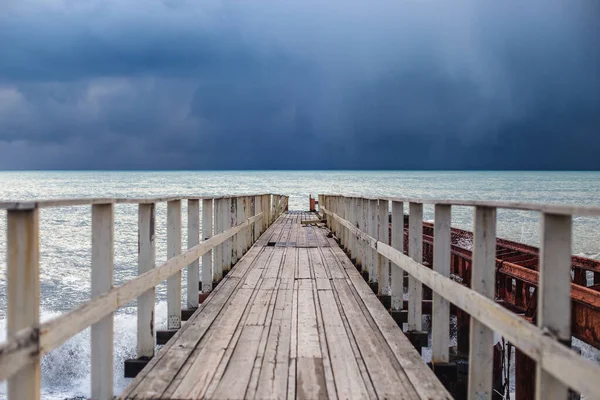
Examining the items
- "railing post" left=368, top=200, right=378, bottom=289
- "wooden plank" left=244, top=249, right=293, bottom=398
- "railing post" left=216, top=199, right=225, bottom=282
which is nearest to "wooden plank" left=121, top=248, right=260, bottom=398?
"wooden plank" left=244, top=249, right=293, bottom=398

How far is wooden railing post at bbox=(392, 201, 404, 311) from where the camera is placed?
564cm

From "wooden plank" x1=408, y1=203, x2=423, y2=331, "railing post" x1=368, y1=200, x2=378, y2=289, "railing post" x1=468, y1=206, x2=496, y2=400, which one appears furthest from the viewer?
"railing post" x1=368, y1=200, x2=378, y2=289

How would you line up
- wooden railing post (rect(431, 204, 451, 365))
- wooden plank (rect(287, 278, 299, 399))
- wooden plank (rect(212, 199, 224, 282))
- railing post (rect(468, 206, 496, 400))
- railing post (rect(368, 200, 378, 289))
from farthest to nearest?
wooden plank (rect(212, 199, 224, 282))
railing post (rect(368, 200, 378, 289))
wooden railing post (rect(431, 204, 451, 365))
wooden plank (rect(287, 278, 299, 399))
railing post (rect(468, 206, 496, 400))

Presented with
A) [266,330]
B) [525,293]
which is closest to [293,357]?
[266,330]

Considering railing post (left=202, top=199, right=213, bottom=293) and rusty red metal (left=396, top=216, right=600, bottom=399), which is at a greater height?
railing post (left=202, top=199, right=213, bottom=293)

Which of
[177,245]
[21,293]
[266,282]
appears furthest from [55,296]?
[21,293]

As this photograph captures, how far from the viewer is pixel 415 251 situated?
4879 mm

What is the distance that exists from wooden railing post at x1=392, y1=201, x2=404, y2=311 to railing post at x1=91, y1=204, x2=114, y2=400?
320cm

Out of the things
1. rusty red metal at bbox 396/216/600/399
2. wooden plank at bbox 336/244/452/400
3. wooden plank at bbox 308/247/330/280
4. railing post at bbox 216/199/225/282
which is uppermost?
railing post at bbox 216/199/225/282

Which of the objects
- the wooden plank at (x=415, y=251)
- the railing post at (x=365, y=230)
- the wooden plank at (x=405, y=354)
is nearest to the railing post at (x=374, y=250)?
the railing post at (x=365, y=230)

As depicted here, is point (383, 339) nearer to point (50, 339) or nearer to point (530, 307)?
point (50, 339)

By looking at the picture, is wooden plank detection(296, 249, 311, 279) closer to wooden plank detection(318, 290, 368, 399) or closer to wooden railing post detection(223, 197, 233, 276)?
wooden railing post detection(223, 197, 233, 276)

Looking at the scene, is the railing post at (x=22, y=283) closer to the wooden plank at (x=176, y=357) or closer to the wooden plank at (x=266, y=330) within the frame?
the wooden plank at (x=176, y=357)

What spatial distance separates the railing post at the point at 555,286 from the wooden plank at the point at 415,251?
7.84 feet
